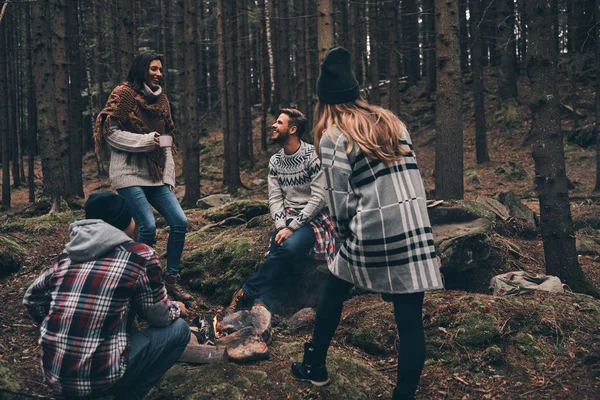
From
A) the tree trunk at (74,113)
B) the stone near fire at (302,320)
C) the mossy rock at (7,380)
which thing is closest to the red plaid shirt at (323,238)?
the stone near fire at (302,320)

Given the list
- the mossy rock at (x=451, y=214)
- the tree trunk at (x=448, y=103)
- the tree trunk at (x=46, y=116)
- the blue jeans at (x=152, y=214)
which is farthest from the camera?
the tree trunk at (x=46, y=116)

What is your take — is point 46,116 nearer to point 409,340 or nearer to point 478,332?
point 478,332

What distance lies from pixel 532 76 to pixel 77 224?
4753 millimetres

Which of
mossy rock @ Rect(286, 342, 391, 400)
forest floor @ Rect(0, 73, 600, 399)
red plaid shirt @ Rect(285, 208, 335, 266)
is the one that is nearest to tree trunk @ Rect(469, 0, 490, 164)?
forest floor @ Rect(0, 73, 600, 399)

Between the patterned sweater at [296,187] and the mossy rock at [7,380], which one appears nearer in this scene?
the mossy rock at [7,380]

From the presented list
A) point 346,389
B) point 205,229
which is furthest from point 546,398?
point 205,229

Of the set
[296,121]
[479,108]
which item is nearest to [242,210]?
[296,121]

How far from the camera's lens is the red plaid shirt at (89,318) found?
279cm

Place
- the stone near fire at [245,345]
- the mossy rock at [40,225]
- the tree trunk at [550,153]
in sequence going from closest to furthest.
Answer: the stone near fire at [245,345]
the tree trunk at [550,153]
the mossy rock at [40,225]

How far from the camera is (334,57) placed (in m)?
3.35

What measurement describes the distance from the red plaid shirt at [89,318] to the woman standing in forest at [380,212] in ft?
4.00

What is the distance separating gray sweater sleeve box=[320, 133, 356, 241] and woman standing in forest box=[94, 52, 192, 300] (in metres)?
2.17

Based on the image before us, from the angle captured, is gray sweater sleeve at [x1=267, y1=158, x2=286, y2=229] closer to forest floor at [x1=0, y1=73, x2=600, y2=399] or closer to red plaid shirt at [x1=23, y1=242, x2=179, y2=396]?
forest floor at [x1=0, y1=73, x2=600, y2=399]

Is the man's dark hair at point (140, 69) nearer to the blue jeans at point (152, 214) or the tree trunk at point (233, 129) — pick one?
the blue jeans at point (152, 214)
